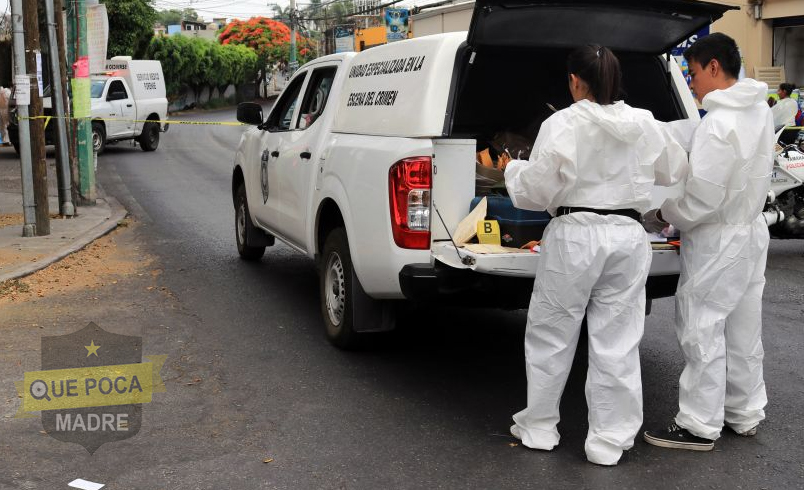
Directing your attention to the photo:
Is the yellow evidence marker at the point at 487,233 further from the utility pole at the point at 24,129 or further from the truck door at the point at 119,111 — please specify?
the truck door at the point at 119,111

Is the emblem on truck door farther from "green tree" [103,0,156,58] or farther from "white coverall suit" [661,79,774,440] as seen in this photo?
"green tree" [103,0,156,58]

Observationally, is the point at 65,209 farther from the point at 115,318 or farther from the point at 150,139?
the point at 150,139

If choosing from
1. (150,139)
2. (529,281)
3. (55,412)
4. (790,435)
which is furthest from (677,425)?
(150,139)

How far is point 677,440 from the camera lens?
4750mm

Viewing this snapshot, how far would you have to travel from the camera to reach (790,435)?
4934 millimetres

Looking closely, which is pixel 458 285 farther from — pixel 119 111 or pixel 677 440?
pixel 119 111

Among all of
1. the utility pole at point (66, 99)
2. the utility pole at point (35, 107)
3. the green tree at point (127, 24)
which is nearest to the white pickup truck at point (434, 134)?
the utility pole at point (35, 107)

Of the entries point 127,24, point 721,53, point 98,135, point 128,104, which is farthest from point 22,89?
point 127,24

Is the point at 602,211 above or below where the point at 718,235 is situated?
above

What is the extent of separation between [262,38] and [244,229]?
2302 inches

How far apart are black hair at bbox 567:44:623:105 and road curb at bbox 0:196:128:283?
619 centimetres

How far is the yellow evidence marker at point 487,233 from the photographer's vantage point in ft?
17.3

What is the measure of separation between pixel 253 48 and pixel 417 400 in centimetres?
6261

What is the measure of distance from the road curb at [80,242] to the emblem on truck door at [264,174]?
8.30 feet
